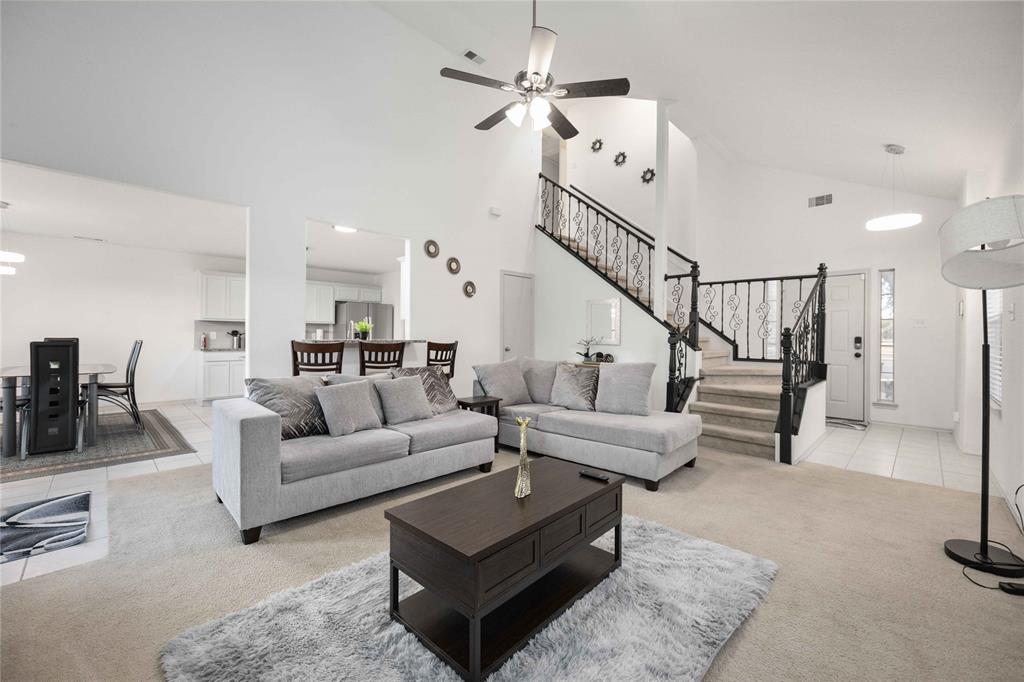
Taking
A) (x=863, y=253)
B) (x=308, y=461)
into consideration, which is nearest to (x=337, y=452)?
(x=308, y=461)

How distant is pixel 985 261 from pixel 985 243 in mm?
350

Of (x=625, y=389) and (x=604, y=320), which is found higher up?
(x=604, y=320)

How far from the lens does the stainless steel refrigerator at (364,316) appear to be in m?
9.02

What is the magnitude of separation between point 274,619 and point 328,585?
28 cm

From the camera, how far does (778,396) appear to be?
473 cm

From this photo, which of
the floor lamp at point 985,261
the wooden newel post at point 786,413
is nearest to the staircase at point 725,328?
the wooden newel post at point 786,413

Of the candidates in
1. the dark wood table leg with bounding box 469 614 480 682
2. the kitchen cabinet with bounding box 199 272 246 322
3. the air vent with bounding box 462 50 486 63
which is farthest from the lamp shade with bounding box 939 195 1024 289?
the kitchen cabinet with bounding box 199 272 246 322

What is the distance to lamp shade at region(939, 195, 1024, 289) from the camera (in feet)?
6.18

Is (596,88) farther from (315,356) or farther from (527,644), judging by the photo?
(315,356)

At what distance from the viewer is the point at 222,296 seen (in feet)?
25.1

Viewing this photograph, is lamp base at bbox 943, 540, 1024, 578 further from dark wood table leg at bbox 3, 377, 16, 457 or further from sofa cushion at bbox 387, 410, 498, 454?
dark wood table leg at bbox 3, 377, 16, 457

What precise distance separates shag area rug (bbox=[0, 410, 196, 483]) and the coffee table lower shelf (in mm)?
3862

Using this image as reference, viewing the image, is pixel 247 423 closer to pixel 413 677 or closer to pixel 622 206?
pixel 413 677

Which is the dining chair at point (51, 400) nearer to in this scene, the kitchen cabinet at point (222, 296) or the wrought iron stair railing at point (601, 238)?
the kitchen cabinet at point (222, 296)
